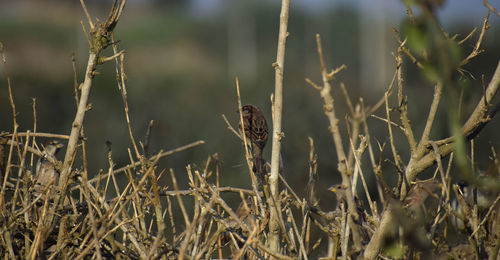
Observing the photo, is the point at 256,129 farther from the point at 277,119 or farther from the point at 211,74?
the point at 211,74

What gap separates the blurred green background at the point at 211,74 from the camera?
9281 mm

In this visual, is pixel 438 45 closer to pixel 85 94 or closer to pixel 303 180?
pixel 85 94

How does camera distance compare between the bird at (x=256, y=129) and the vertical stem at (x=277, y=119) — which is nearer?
the vertical stem at (x=277, y=119)

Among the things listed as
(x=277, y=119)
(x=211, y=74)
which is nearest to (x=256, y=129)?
(x=277, y=119)

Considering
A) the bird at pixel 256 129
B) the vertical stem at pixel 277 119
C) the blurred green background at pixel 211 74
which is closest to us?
the vertical stem at pixel 277 119

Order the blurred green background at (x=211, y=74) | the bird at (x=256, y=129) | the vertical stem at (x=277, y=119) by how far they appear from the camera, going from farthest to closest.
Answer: the blurred green background at (x=211, y=74) → the bird at (x=256, y=129) → the vertical stem at (x=277, y=119)

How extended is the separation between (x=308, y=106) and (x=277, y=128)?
9.39 m

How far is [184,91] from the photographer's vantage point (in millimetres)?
16281

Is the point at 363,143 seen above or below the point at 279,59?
below

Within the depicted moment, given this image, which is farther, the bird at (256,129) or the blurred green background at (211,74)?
the blurred green background at (211,74)

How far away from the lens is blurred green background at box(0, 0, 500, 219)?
30.5ft

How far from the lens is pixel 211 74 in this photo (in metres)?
22.6

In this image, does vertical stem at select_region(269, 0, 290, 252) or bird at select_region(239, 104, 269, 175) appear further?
bird at select_region(239, 104, 269, 175)

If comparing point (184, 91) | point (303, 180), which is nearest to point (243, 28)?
point (184, 91)
